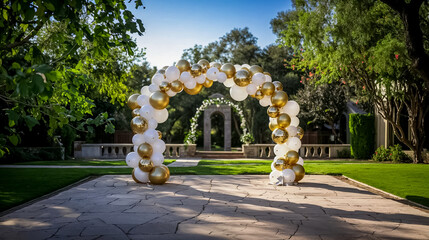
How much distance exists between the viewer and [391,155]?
17578 mm

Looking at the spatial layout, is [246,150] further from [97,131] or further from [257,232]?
[257,232]

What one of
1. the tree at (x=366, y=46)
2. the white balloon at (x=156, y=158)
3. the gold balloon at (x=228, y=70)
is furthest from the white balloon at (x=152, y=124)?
the tree at (x=366, y=46)

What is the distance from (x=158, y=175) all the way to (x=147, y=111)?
1.73m

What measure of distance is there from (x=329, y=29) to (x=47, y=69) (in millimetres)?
14120

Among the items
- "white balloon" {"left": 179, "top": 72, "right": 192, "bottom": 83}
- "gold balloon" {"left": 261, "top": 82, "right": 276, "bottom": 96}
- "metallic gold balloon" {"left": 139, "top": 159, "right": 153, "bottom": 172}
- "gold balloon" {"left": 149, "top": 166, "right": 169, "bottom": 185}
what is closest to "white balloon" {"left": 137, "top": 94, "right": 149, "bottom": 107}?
"white balloon" {"left": 179, "top": 72, "right": 192, "bottom": 83}

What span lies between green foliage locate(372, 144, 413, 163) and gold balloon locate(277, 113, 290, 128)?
10.6m

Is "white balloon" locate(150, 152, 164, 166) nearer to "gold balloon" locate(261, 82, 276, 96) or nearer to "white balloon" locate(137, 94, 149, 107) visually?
"white balloon" locate(137, 94, 149, 107)

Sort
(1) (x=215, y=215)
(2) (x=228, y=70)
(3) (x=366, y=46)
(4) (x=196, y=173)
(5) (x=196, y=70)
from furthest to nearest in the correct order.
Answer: (3) (x=366, y=46), (4) (x=196, y=173), (2) (x=228, y=70), (5) (x=196, y=70), (1) (x=215, y=215)

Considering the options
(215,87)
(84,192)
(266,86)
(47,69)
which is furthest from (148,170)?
(215,87)

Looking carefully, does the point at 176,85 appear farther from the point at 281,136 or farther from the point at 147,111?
the point at 281,136

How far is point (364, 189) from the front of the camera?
879 cm

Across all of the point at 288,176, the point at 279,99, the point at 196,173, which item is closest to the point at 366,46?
the point at 279,99

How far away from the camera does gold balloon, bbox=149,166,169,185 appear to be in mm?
9188

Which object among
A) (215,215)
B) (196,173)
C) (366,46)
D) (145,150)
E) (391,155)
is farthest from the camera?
(391,155)
